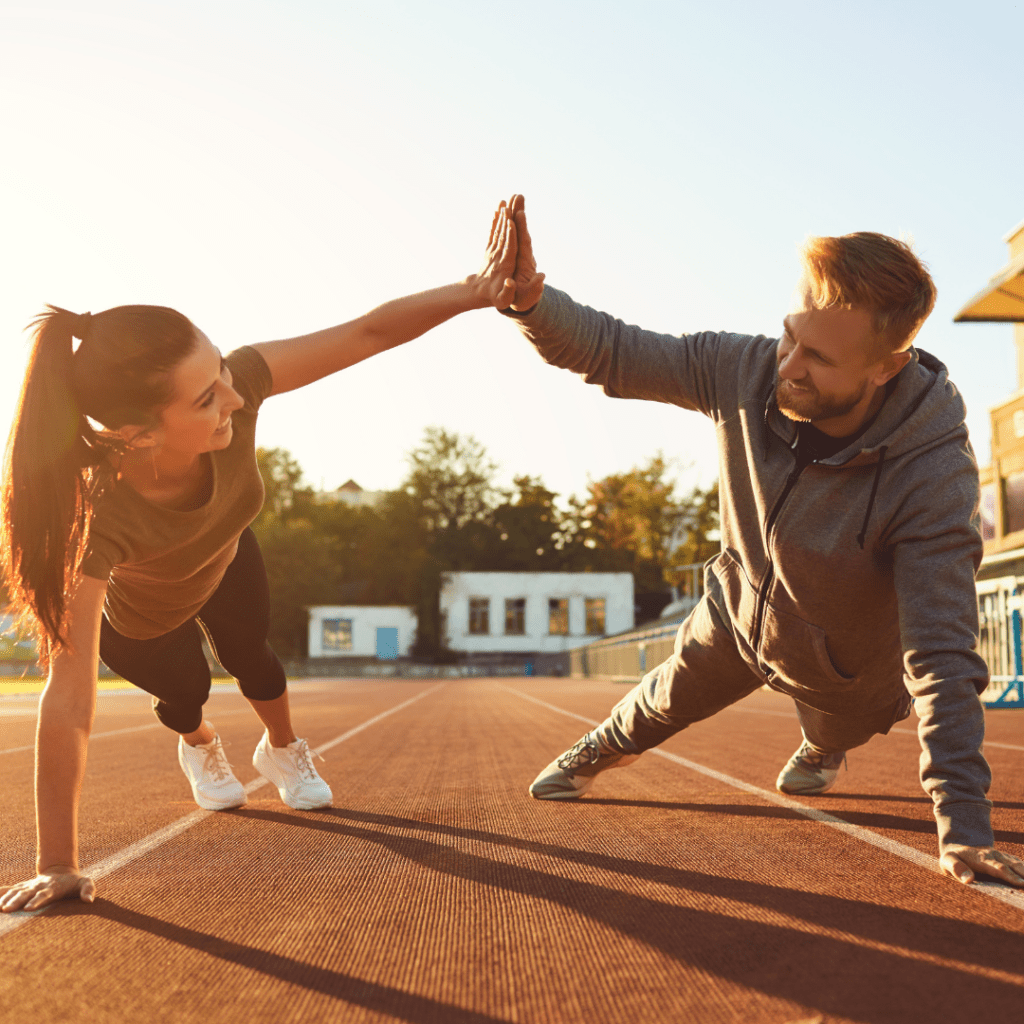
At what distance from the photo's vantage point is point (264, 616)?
4.28m

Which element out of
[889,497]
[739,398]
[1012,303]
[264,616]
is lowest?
[264,616]

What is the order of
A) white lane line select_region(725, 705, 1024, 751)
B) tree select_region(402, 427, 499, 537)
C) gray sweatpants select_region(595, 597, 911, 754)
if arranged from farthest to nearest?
tree select_region(402, 427, 499, 537) < white lane line select_region(725, 705, 1024, 751) < gray sweatpants select_region(595, 597, 911, 754)

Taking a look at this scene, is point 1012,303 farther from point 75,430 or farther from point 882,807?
point 75,430

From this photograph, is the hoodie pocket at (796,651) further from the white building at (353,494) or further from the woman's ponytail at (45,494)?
the white building at (353,494)

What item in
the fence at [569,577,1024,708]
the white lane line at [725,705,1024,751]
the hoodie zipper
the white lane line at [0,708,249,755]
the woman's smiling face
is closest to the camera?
the woman's smiling face

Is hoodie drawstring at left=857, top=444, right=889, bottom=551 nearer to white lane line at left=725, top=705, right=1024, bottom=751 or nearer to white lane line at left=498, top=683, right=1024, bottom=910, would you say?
white lane line at left=498, top=683, right=1024, bottom=910

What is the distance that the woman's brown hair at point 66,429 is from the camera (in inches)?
106

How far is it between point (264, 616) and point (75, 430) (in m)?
1.62

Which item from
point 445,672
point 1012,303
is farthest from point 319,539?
point 1012,303

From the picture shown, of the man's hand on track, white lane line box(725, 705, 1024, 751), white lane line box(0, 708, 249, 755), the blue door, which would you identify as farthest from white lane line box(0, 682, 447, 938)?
the blue door

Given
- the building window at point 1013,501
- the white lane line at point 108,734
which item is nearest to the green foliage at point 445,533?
the building window at point 1013,501

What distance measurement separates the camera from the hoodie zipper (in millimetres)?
3275

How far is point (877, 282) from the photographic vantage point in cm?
291

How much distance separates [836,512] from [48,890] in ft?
7.99
